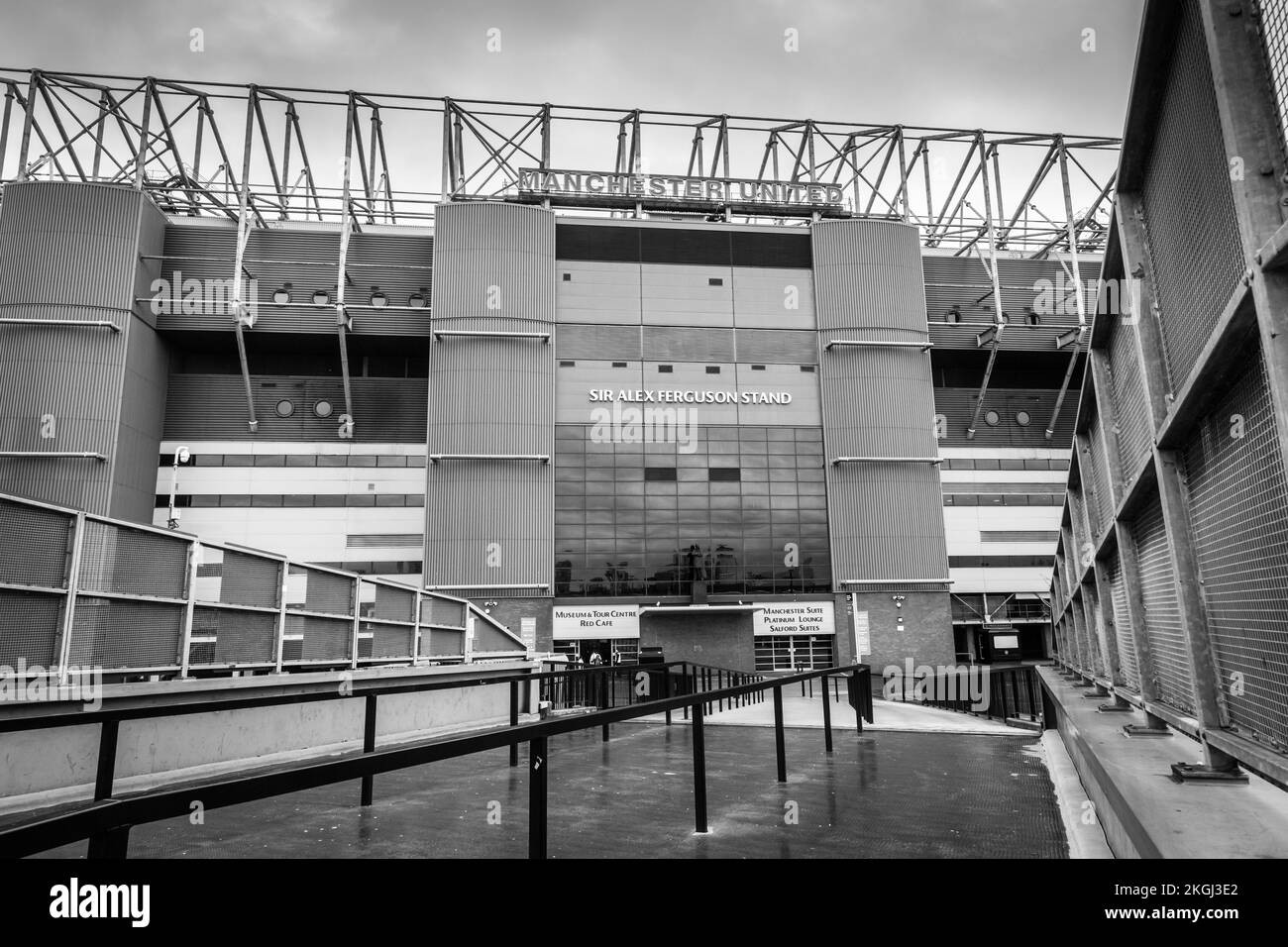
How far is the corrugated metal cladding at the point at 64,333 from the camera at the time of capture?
32.5 meters

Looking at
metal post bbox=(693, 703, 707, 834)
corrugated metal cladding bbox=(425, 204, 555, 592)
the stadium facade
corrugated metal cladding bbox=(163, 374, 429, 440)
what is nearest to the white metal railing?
metal post bbox=(693, 703, 707, 834)

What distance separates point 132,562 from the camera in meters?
7.30

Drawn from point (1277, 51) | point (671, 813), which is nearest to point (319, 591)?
point (671, 813)

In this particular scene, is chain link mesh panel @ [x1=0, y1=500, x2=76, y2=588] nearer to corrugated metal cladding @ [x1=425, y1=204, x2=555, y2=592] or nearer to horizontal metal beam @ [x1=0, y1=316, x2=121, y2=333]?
corrugated metal cladding @ [x1=425, y1=204, x2=555, y2=592]

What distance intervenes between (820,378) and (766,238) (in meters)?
7.72

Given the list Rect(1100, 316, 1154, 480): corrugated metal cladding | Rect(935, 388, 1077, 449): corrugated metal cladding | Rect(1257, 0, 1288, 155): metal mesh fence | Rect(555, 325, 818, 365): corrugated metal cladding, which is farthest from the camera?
Rect(935, 388, 1077, 449): corrugated metal cladding

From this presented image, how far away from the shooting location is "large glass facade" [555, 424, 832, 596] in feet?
120

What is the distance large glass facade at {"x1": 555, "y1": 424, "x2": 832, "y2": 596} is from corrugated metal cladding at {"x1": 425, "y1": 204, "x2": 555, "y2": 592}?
1.56 metres

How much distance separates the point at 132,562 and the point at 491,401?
2882 centimetres

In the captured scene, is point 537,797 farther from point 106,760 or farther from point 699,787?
point 106,760

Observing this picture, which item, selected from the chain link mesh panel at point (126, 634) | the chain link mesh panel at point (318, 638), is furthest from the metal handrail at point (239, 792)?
the chain link mesh panel at point (318, 638)

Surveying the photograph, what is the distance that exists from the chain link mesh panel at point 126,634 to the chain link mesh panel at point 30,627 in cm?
17

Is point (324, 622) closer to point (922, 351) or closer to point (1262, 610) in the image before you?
point (1262, 610)

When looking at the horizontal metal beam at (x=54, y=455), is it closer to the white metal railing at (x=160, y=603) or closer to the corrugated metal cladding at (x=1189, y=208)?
the white metal railing at (x=160, y=603)
